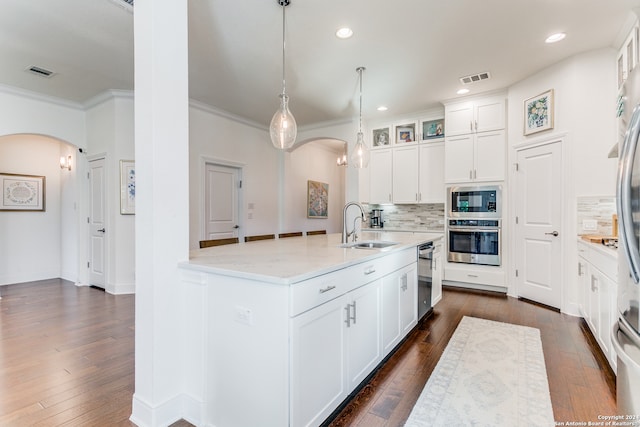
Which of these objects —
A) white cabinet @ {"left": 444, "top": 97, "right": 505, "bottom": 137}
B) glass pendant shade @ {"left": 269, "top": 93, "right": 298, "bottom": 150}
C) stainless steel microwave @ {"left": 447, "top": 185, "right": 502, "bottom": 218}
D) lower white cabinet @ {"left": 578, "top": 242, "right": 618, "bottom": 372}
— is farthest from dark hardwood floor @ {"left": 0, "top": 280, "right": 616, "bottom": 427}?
white cabinet @ {"left": 444, "top": 97, "right": 505, "bottom": 137}

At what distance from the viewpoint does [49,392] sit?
1.95m

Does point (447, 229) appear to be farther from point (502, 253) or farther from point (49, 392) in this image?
point (49, 392)

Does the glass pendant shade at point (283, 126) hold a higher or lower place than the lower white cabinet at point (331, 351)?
higher

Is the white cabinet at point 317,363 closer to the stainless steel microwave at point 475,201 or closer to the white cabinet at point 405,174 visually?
the stainless steel microwave at point 475,201

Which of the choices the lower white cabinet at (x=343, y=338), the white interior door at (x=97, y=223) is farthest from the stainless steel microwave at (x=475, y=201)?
the white interior door at (x=97, y=223)

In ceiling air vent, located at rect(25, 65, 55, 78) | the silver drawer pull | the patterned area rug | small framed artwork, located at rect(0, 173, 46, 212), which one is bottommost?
the patterned area rug

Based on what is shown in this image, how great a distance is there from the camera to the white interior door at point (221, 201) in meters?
4.94

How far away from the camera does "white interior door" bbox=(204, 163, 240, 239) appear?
494 centimetres

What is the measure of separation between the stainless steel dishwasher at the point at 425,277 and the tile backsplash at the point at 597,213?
169cm

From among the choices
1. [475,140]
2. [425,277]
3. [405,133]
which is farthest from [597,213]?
[405,133]

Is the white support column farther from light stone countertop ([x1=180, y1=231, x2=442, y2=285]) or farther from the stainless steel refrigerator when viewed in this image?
the stainless steel refrigerator

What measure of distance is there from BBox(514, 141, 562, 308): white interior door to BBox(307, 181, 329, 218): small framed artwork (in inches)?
166

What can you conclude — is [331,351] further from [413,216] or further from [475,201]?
[413,216]

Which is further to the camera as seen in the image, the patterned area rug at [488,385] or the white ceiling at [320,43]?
the white ceiling at [320,43]
